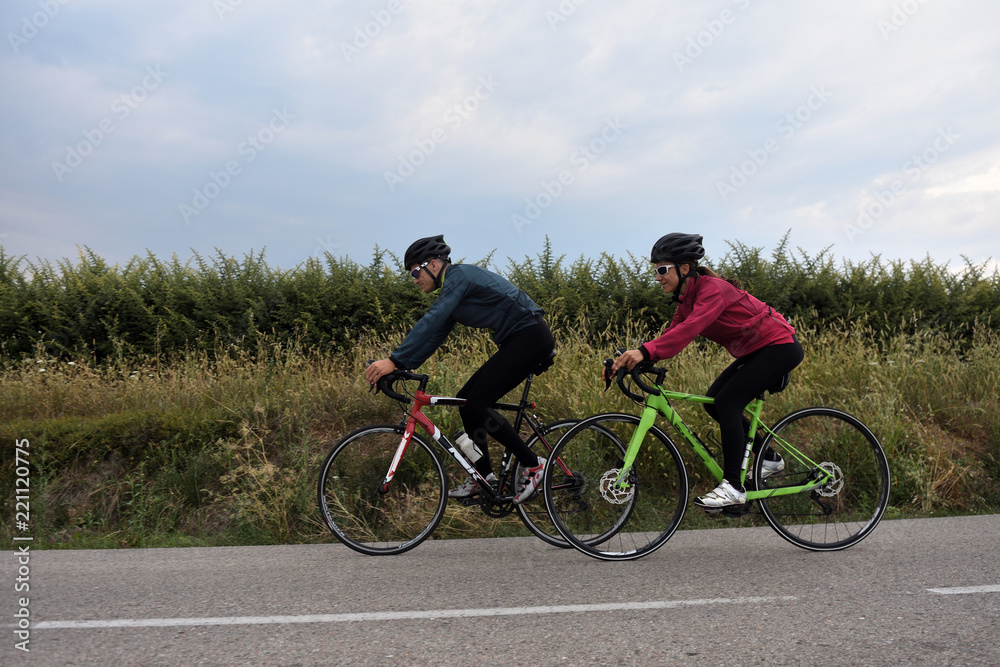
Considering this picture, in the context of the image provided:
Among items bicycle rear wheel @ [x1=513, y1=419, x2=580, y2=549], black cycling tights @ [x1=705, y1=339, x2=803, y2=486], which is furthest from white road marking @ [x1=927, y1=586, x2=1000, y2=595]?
bicycle rear wheel @ [x1=513, y1=419, x2=580, y2=549]

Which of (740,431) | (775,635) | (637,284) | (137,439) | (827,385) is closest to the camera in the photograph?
(775,635)

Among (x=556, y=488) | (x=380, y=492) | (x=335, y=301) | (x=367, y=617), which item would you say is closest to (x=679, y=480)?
(x=556, y=488)

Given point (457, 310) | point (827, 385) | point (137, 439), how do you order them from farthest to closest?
point (827, 385), point (137, 439), point (457, 310)

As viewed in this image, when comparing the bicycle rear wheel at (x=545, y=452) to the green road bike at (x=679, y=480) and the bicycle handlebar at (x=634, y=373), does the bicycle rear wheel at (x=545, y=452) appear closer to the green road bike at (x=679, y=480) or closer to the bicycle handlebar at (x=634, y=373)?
the green road bike at (x=679, y=480)

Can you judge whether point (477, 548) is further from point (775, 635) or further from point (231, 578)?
point (775, 635)

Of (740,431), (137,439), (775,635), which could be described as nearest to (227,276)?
(137,439)

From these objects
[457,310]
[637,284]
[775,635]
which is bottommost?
[775,635]

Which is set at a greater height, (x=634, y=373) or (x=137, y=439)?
(x=634, y=373)

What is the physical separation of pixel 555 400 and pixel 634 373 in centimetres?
261

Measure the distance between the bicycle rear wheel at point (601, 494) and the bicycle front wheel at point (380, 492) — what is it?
91 cm

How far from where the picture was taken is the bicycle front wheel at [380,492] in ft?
17.0

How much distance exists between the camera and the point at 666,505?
5.76m

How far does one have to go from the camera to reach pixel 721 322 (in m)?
4.88

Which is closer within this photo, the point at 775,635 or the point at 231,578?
the point at 775,635
